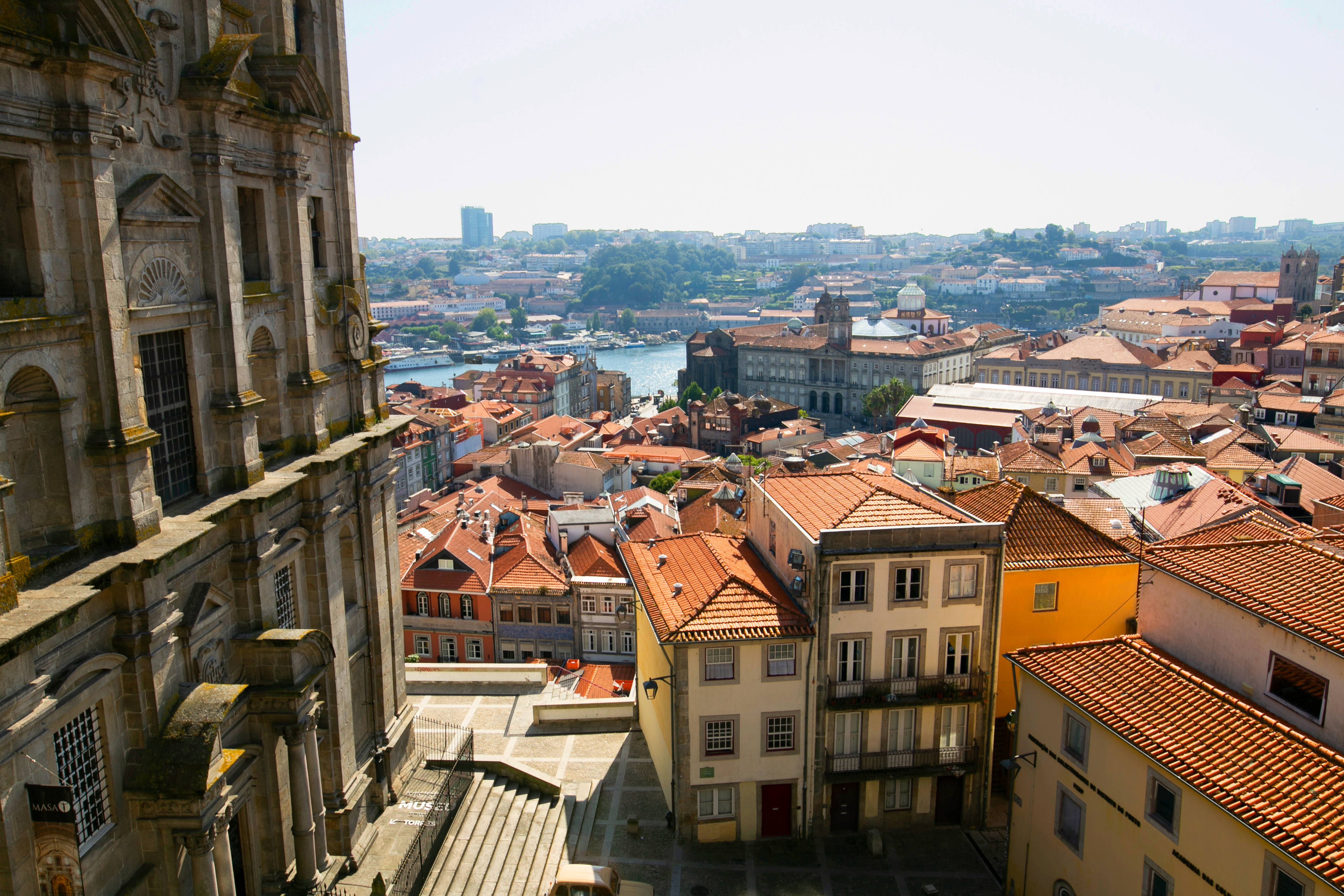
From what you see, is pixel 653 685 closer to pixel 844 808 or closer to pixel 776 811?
pixel 776 811

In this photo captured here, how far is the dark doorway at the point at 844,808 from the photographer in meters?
25.4

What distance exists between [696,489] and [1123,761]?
4809 cm

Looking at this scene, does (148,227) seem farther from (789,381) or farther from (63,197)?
(789,381)

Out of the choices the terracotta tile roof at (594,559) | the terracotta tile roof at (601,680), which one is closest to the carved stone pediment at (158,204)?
the terracotta tile roof at (601,680)

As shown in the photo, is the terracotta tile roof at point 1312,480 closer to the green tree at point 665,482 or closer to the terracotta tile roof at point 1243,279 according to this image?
the green tree at point 665,482

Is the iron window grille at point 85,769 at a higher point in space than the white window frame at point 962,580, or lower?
higher

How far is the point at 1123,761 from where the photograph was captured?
1952cm

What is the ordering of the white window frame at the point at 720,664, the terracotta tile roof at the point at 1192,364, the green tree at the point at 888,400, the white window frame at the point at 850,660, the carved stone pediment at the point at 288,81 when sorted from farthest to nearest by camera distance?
the green tree at the point at 888,400 < the terracotta tile roof at the point at 1192,364 < the white window frame at the point at 850,660 < the white window frame at the point at 720,664 < the carved stone pediment at the point at 288,81

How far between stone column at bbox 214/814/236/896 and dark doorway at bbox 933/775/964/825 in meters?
17.5

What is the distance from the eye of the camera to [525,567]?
A: 47781 millimetres

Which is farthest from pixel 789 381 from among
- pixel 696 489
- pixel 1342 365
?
pixel 696 489

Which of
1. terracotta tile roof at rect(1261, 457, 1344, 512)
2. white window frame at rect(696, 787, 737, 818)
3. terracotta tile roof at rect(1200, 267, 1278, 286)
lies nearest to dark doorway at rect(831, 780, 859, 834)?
white window frame at rect(696, 787, 737, 818)

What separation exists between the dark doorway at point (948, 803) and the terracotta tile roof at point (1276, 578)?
25.3ft

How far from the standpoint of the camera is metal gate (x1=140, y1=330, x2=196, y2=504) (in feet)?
51.0
